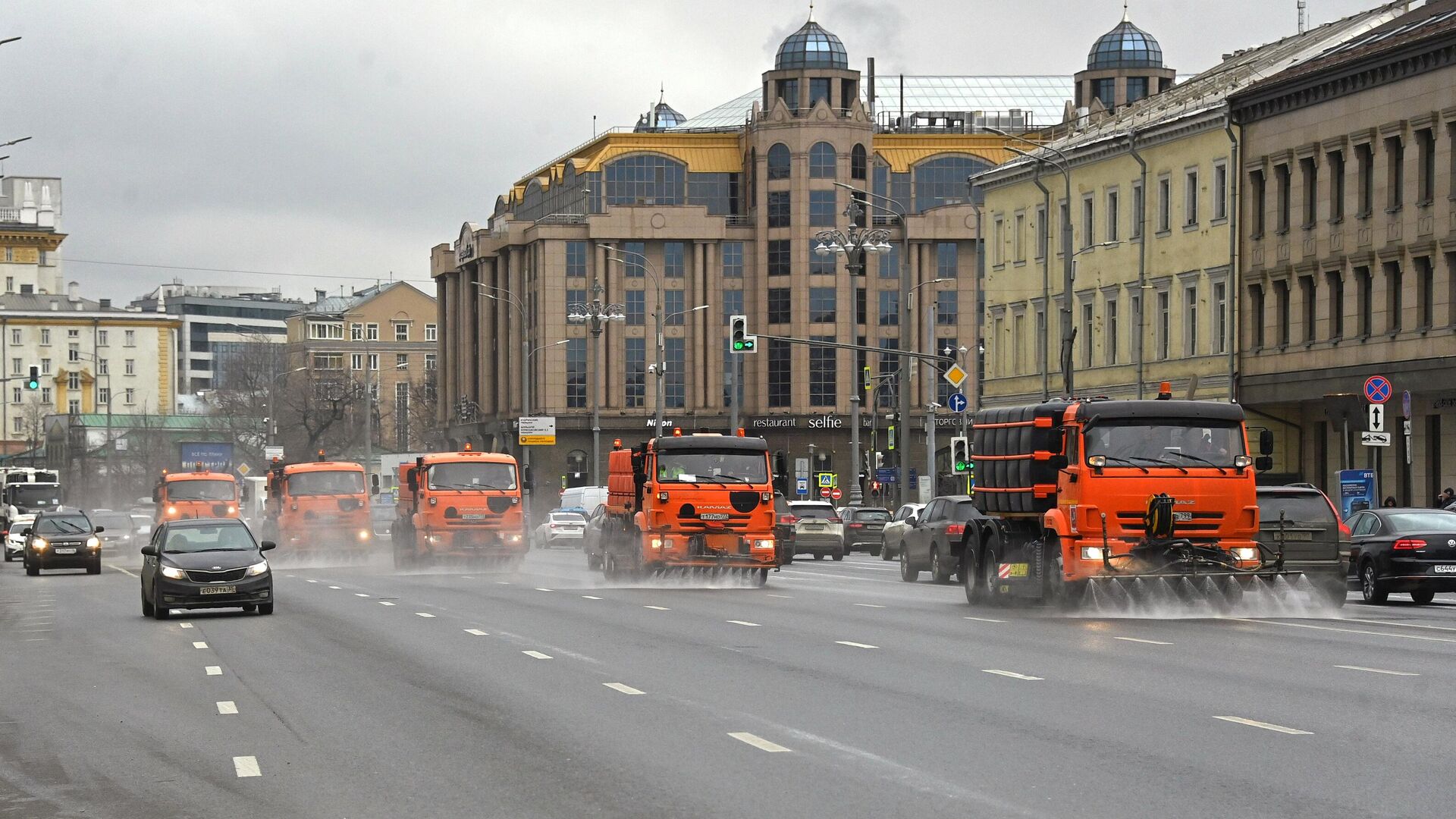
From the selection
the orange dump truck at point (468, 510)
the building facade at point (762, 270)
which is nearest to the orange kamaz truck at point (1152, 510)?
the orange dump truck at point (468, 510)

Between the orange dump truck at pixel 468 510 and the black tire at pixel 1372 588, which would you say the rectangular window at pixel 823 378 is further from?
the black tire at pixel 1372 588

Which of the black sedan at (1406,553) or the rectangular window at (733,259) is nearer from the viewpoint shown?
the black sedan at (1406,553)

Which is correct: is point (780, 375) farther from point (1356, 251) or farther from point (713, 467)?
point (713, 467)

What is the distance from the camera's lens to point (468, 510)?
147 ft

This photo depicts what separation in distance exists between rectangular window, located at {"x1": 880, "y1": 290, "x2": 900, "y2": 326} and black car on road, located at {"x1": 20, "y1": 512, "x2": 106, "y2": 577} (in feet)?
224

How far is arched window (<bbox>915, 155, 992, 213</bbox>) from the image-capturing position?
114 m

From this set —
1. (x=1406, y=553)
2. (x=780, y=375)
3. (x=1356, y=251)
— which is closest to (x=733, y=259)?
(x=780, y=375)

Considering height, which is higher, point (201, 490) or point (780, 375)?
point (780, 375)

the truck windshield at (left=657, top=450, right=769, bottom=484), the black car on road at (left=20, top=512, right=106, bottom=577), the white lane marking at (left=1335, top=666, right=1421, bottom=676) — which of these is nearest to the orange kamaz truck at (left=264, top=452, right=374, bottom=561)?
the black car on road at (left=20, top=512, right=106, bottom=577)

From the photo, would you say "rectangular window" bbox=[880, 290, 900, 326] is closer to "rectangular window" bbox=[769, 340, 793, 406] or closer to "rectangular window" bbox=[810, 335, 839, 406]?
"rectangular window" bbox=[810, 335, 839, 406]

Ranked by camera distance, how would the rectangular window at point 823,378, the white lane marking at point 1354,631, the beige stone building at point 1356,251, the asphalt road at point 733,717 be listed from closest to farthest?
the asphalt road at point 733,717 < the white lane marking at point 1354,631 < the beige stone building at point 1356,251 < the rectangular window at point 823,378

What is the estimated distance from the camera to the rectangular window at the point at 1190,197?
60969 millimetres

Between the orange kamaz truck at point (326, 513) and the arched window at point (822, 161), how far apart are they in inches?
2283

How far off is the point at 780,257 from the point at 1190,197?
51293 mm
